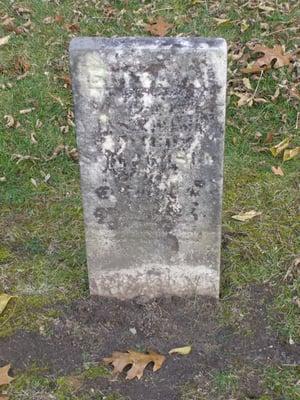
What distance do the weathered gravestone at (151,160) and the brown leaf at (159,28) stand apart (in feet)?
9.92

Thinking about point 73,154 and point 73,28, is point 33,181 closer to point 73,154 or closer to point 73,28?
point 73,154

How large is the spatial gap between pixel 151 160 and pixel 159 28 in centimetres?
310

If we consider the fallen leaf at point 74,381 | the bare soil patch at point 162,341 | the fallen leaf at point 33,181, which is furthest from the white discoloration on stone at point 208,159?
the fallen leaf at point 33,181

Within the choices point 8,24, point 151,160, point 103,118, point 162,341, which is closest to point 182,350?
point 162,341

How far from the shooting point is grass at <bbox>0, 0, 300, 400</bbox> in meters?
3.58

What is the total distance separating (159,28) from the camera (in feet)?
19.3

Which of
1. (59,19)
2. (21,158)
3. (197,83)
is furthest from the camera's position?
(59,19)

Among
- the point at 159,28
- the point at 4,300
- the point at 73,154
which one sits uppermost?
the point at 159,28

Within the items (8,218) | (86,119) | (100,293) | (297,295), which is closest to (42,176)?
(8,218)

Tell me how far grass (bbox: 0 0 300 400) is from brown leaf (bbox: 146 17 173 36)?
2.9 inches

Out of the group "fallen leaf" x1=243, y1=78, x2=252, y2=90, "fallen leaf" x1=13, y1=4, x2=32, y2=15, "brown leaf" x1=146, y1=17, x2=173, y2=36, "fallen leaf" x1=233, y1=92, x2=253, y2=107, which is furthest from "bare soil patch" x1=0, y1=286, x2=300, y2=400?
"fallen leaf" x1=13, y1=4, x2=32, y2=15

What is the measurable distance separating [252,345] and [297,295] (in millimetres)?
413

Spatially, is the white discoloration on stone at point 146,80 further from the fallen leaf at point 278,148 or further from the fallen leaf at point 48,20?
the fallen leaf at point 48,20

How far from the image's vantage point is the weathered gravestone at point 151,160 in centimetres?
281
